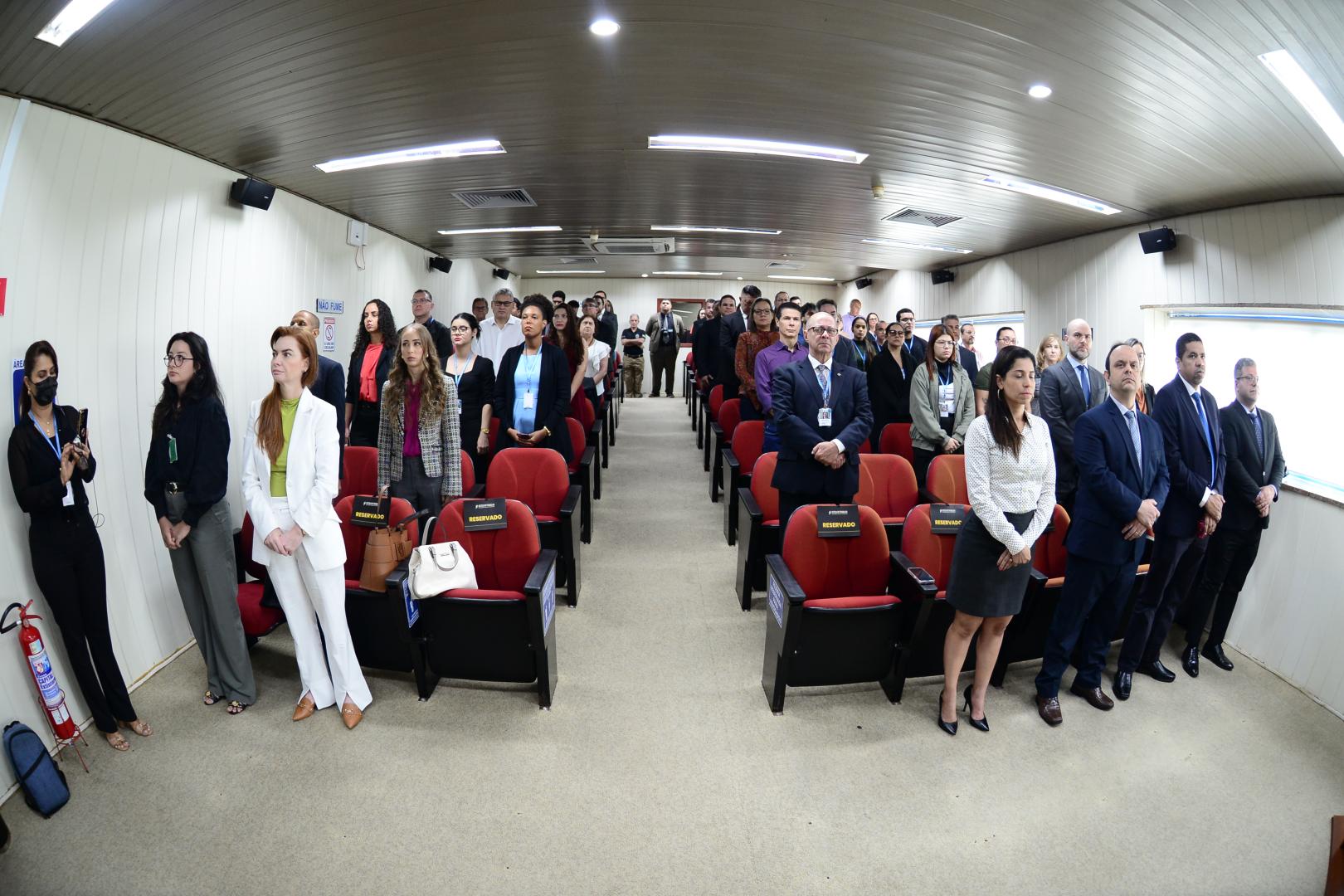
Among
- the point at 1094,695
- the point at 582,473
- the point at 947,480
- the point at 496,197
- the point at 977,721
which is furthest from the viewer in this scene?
the point at 496,197

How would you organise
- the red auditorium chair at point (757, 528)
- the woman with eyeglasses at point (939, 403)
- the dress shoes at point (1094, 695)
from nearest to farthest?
the dress shoes at point (1094, 695)
the red auditorium chair at point (757, 528)
the woman with eyeglasses at point (939, 403)

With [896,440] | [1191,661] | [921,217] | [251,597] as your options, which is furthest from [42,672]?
[921,217]

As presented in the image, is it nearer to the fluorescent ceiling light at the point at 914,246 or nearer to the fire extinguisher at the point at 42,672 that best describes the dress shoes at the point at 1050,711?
the fire extinguisher at the point at 42,672

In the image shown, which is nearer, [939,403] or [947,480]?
[947,480]

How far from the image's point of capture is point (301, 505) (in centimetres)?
265

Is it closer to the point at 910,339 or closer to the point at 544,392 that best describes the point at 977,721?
the point at 544,392

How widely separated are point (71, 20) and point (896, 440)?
513cm

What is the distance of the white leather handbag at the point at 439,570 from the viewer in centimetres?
278

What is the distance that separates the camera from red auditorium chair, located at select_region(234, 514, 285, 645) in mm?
3189

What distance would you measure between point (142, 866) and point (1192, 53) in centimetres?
472

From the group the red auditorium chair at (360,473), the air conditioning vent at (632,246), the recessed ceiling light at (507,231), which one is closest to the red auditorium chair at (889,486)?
the red auditorium chair at (360,473)

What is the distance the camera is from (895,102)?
3.15 m

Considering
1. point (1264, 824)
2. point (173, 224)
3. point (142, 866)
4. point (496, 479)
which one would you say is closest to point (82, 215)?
point (173, 224)

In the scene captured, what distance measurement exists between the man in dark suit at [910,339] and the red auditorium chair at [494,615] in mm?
3651
